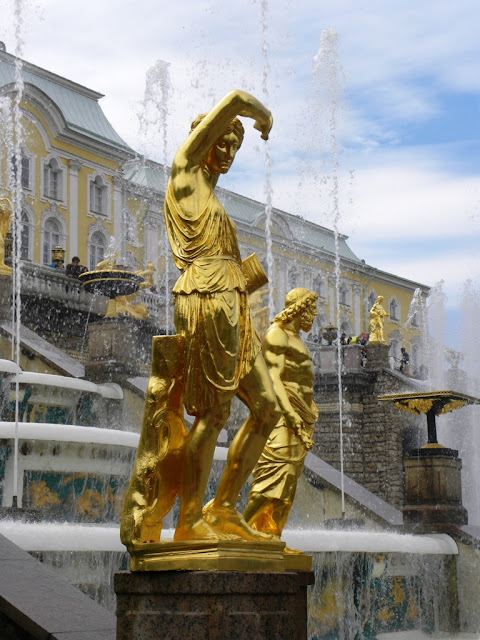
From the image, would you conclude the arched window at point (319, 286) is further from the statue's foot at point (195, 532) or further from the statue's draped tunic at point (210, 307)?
the statue's foot at point (195, 532)

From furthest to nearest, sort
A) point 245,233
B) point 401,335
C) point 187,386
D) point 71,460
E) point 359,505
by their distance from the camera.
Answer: point 401,335 → point 245,233 → point 359,505 → point 71,460 → point 187,386

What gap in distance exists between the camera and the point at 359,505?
14.9 metres

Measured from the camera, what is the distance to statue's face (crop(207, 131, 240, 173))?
19.2ft

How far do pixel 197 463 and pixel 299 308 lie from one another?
2.72m

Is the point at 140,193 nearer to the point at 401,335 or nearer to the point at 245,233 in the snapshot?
the point at 245,233

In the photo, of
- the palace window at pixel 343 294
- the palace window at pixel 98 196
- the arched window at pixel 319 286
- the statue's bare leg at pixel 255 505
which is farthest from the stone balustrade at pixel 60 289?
the palace window at pixel 343 294

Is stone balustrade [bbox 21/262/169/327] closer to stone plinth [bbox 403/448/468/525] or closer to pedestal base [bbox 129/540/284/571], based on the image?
stone plinth [bbox 403/448/468/525]

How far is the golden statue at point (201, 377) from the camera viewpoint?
541 centimetres

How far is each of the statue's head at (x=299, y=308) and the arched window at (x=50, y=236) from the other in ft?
102

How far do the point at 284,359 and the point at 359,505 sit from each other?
24.9 feet

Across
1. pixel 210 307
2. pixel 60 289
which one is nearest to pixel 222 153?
pixel 210 307

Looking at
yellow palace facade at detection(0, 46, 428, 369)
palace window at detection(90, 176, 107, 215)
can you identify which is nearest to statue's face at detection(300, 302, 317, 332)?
yellow palace facade at detection(0, 46, 428, 369)

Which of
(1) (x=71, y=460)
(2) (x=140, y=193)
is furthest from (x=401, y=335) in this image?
(1) (x=71, y=460)

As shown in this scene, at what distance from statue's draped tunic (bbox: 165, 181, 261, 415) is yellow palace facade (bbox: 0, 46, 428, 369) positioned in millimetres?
26903
